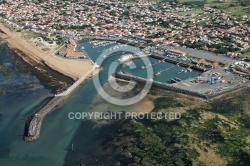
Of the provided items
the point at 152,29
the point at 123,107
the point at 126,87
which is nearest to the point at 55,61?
the point at 126,87

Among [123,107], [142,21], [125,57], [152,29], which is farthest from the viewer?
[142,21]

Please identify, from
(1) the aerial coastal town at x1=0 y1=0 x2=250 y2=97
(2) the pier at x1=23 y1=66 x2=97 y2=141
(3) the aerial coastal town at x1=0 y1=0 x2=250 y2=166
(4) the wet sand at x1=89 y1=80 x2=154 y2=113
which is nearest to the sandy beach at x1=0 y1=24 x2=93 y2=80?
(3) the aerial coastal town at x1=0 y1=0 x2=250 y2=166

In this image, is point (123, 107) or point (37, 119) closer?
point (37, 119)

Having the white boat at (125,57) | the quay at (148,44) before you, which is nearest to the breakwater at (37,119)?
the white boat at (125,57)

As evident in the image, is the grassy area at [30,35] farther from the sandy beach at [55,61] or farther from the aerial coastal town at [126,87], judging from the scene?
the sandy beach at [55,61]

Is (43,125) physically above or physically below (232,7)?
below

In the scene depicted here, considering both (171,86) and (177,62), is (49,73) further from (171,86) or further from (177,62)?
(177,62)

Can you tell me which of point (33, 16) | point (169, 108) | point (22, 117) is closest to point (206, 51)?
point (169, 108)
